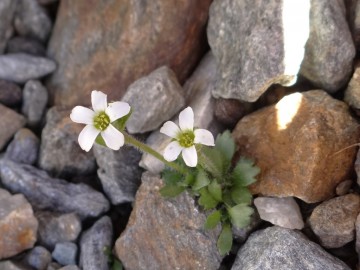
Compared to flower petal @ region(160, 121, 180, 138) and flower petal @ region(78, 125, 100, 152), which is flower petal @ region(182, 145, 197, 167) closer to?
flower petal @ region(160, 121, 180, 138)

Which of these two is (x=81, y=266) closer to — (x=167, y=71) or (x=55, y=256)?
(x=55, y=256)

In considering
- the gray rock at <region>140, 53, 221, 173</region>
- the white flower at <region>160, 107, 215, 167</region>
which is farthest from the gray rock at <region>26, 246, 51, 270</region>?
the white flower at <region>160, 107, 215, 167</region>

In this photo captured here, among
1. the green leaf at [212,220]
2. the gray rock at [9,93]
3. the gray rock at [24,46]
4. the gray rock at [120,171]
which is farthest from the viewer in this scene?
the gray rock at [24,46]

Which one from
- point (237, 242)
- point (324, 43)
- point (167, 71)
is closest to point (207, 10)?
point (167, 71)

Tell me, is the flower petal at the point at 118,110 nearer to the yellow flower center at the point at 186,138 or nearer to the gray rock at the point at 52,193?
the yellow flower center at the point at 186,138

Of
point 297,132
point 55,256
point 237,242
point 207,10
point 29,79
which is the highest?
point 207,10

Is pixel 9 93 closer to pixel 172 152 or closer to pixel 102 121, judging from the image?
pixel 102 121

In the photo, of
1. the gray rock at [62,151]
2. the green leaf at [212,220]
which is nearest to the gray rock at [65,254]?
the gray rock at [62,151]
